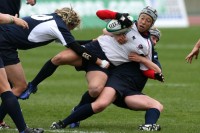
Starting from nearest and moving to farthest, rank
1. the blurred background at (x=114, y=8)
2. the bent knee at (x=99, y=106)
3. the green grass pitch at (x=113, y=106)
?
the bent knee at (x=99, y=106) → the green grass pitch at (x=113, y=106) → the blurred background at (x=114, y=8)

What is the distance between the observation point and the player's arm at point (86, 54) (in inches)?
Answer: 389

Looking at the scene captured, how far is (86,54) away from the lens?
9.93m

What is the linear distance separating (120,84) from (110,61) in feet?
1.28

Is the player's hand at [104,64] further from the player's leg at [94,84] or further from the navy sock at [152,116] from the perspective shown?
the navy sock at [152,116]

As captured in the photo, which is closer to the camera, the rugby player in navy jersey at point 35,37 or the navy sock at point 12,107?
the navy sock at point 12,107

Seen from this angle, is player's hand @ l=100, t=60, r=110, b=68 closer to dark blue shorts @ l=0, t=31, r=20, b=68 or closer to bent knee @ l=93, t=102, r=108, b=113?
bent knee @ l=93, t=102, r=108, b=113

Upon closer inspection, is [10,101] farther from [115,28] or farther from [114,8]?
[114,8]

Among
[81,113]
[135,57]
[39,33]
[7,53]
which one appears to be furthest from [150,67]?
[7,53]

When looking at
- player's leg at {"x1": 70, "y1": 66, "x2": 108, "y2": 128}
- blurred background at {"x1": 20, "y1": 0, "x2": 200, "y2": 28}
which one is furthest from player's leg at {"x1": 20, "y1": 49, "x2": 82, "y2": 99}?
blurred background at {"x1": 20, "y1": 0, "x2": 200, "y2": 28}

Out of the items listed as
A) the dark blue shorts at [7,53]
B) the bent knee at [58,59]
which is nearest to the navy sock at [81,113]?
the bent knee at [58,59]

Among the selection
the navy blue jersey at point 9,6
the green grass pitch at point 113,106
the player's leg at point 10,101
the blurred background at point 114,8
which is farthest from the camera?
the blurred background at point 114,8

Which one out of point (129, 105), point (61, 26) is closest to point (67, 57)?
point (61, 26)

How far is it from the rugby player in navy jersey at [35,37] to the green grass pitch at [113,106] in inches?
29.4

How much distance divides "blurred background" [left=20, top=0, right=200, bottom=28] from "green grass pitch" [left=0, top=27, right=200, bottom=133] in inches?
271
